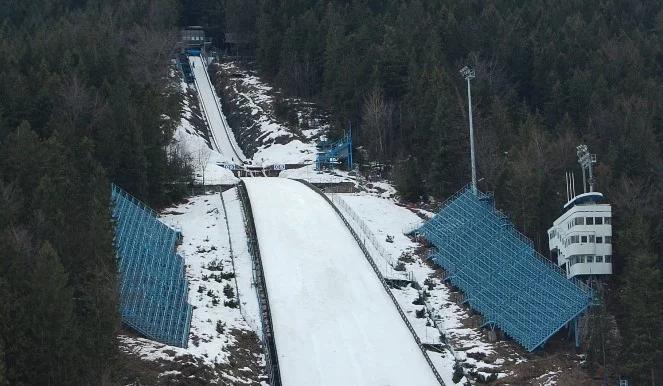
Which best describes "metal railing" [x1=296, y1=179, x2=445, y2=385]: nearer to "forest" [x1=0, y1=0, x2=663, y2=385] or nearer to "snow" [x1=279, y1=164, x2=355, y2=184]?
"snow" [x1=279, y1=164, x2=355, y2=184]

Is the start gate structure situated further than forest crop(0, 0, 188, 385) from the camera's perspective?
Yes

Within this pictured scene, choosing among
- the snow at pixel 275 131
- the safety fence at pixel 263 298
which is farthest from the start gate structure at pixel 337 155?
the safety fence at pixel 263 298

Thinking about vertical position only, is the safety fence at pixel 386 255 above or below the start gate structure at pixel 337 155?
below

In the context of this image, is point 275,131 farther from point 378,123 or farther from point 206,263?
point 206,263

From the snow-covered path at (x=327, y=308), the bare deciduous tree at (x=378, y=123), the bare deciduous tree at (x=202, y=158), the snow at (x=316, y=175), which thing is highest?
the bare deciduous tree at (x=378, y=123)

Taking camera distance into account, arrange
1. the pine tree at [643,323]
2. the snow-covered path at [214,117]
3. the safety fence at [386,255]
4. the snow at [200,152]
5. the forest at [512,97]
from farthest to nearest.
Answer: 1. the snow-covered path at [214,117]
2. the snow at [200,152]
3. the forest at [512,97]
4. the safety fence at [386,255]
5. the pine tree at [643,323]

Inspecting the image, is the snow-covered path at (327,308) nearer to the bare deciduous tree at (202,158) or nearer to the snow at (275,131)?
the bare deciduous tree at (202,158)

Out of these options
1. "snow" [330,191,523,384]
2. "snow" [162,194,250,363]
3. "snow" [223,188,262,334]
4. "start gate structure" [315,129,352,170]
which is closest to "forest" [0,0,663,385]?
"start gate structure" [315,129,352,170]
